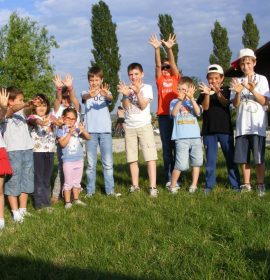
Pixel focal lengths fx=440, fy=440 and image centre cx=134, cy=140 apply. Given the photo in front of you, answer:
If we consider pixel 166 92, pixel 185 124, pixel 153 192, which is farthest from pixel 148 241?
pixel 166 92

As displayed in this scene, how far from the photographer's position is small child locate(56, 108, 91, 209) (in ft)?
20.4

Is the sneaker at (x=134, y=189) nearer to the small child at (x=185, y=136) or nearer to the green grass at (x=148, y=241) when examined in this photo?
the small child at (x=185, y=136)

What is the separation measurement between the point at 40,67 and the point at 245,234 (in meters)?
33.6

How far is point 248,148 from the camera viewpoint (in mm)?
5977

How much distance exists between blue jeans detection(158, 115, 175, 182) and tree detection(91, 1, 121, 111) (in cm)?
3117

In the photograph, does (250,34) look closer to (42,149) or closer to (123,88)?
(123,88)

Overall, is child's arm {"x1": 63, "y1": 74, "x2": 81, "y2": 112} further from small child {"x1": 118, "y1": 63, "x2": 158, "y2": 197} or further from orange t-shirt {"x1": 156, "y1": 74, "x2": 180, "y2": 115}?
orange t-shirt {"x1": 156, "y1": 74, "x2": 180, "y2": 115}

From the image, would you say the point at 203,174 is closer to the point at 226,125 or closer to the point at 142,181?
the point at 142,181

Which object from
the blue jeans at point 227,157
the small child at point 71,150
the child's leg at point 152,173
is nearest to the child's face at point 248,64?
the blue jeans at point 227,157

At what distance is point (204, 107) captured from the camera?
247 inches

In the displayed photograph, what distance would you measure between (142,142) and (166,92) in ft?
2.99

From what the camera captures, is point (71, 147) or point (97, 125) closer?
point (71, 147)

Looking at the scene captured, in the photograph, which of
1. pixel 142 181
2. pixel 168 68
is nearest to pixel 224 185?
pixel 142 181

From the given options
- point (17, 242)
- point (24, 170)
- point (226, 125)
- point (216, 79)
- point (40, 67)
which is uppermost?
point (40, 67)
